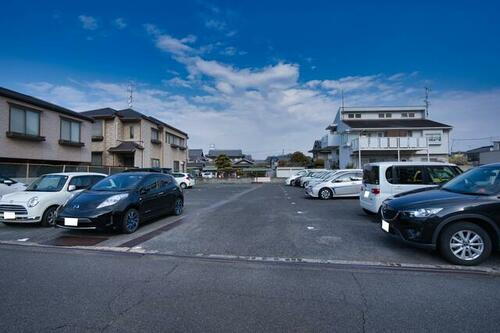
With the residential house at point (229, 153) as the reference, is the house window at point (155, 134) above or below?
below

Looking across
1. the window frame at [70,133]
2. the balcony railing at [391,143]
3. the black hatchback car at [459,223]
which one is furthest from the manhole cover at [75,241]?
the balcony railing at [391,143]

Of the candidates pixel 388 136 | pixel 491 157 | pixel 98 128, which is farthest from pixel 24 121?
pixel 491 157

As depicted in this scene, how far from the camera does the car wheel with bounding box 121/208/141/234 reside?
650cm

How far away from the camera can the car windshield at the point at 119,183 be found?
713 cm

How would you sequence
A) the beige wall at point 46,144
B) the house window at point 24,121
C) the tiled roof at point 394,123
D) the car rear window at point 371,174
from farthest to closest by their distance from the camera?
the tiled roof at point 394,123 < the house window at point 24,121 < the beige wall at point 46,144 < the car rear window at point 371,174

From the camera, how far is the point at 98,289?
138 inches

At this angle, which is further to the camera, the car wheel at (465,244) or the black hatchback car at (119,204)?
the black hatchback car at (119,204)

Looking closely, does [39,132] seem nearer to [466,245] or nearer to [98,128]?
[98,128]

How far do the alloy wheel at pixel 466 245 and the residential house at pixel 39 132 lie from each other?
18.8m

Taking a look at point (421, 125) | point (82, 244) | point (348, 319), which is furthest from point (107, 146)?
point (421, 125)

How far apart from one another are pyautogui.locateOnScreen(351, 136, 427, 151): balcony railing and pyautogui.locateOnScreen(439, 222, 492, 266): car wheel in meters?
23.8

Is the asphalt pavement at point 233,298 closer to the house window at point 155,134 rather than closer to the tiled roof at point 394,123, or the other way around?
the house window at point 155,134

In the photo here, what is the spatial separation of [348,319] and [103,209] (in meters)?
5.42

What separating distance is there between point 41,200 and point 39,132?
11.8m
